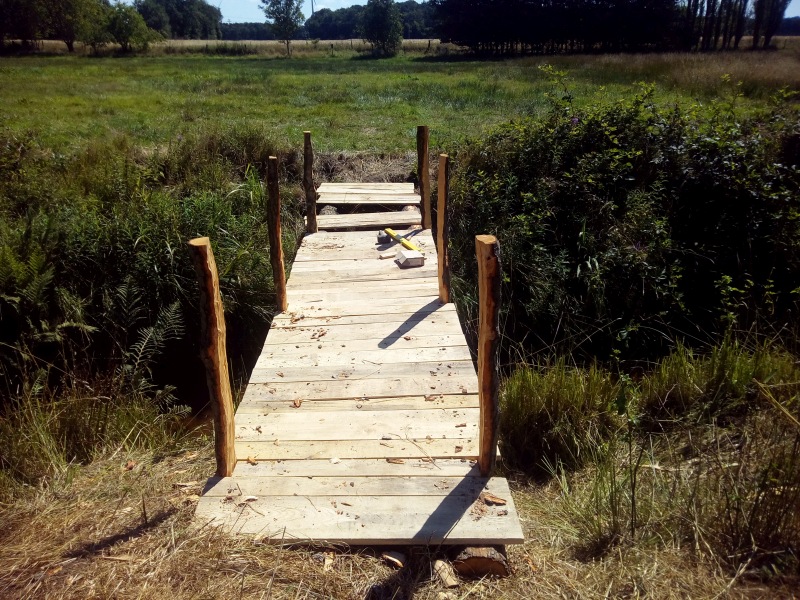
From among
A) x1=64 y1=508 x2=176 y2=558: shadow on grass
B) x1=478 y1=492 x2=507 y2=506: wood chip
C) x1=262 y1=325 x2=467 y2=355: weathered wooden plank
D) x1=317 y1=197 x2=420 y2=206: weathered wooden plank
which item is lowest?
x1=64 y1=508 x2=176 y2=558: shadow on grass

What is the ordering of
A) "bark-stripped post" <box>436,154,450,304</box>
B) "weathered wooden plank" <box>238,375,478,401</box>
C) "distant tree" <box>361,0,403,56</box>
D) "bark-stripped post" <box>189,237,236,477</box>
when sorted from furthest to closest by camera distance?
1. "distant tree" <box>361,0,403,56</box>
2. "bark-stripped post" <box>436,154,450,304</box>
3. "weathered wooden plank" <box>238,375,478,401</box>
4. "bark-stripped post" <box>189,237,236,477</box>

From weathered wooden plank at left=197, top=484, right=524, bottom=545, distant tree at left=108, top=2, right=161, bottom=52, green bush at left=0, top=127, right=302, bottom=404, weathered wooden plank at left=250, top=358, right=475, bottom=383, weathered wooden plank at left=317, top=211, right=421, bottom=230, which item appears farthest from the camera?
distant tree at left=108, top=2, right=161, bottom=52

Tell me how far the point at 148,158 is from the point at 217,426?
25.4 ft

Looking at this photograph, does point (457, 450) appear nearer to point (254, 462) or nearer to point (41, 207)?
point (254, 462)

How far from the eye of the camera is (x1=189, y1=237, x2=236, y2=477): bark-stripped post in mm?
2832

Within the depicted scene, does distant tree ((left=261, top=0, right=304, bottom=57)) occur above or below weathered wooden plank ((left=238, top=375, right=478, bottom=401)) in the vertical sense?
above

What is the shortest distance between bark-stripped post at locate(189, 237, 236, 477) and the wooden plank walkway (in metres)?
0.15

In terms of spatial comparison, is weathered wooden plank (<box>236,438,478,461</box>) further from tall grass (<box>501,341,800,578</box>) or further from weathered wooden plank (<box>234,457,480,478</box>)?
tall grass (<box>501,341,800,578</box>)

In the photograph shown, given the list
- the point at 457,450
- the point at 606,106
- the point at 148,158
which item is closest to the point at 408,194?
the point at 606,106

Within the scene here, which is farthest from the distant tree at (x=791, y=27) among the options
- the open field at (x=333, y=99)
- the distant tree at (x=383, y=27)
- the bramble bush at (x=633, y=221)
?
the bramble bush at (x=633, y=221)

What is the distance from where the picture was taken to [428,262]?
6430mm

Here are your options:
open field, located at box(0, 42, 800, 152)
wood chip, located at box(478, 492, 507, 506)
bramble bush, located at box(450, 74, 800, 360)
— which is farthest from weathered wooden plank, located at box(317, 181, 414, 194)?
wood chip, located at box(478, 492, 507, 506)

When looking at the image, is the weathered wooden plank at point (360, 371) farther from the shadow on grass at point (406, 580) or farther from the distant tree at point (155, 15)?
the distant tree at point (155, 15)

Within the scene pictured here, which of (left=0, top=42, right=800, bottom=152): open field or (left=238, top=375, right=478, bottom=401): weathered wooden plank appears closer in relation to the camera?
(left=238, top=375, right=478, bottom=401): weathered wooden plank
